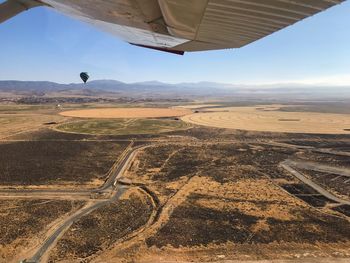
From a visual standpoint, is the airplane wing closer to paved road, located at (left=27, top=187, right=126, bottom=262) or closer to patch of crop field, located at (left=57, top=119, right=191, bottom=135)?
paved road, located at (left=27, top=187, right=126, bottom=262)

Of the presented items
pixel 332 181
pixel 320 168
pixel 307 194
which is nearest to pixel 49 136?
pixel 320 168

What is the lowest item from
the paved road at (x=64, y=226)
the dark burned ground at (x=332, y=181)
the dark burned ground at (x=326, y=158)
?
the paved road at (x=64, y=226)

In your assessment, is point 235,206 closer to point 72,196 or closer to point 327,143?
point 72,196

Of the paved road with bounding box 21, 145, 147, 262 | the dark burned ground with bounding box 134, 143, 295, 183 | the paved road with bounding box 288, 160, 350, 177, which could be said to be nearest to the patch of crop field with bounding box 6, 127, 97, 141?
the dark burned ground with bounding box 134, 143, 295, 183

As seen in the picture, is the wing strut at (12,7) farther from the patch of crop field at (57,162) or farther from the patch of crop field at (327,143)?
the patch of crop field at (327,143)

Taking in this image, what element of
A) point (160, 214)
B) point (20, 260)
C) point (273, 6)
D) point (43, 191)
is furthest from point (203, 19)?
point (43, 191)

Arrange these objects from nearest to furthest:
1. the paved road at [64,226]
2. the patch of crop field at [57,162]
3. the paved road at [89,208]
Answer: the paved road at [64,226] → the paved road at [89,208] → the patch of crop field at [57,162]

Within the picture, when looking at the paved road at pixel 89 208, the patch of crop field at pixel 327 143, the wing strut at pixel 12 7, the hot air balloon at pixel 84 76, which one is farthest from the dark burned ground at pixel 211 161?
the hot air balloon at pixel 84 76
